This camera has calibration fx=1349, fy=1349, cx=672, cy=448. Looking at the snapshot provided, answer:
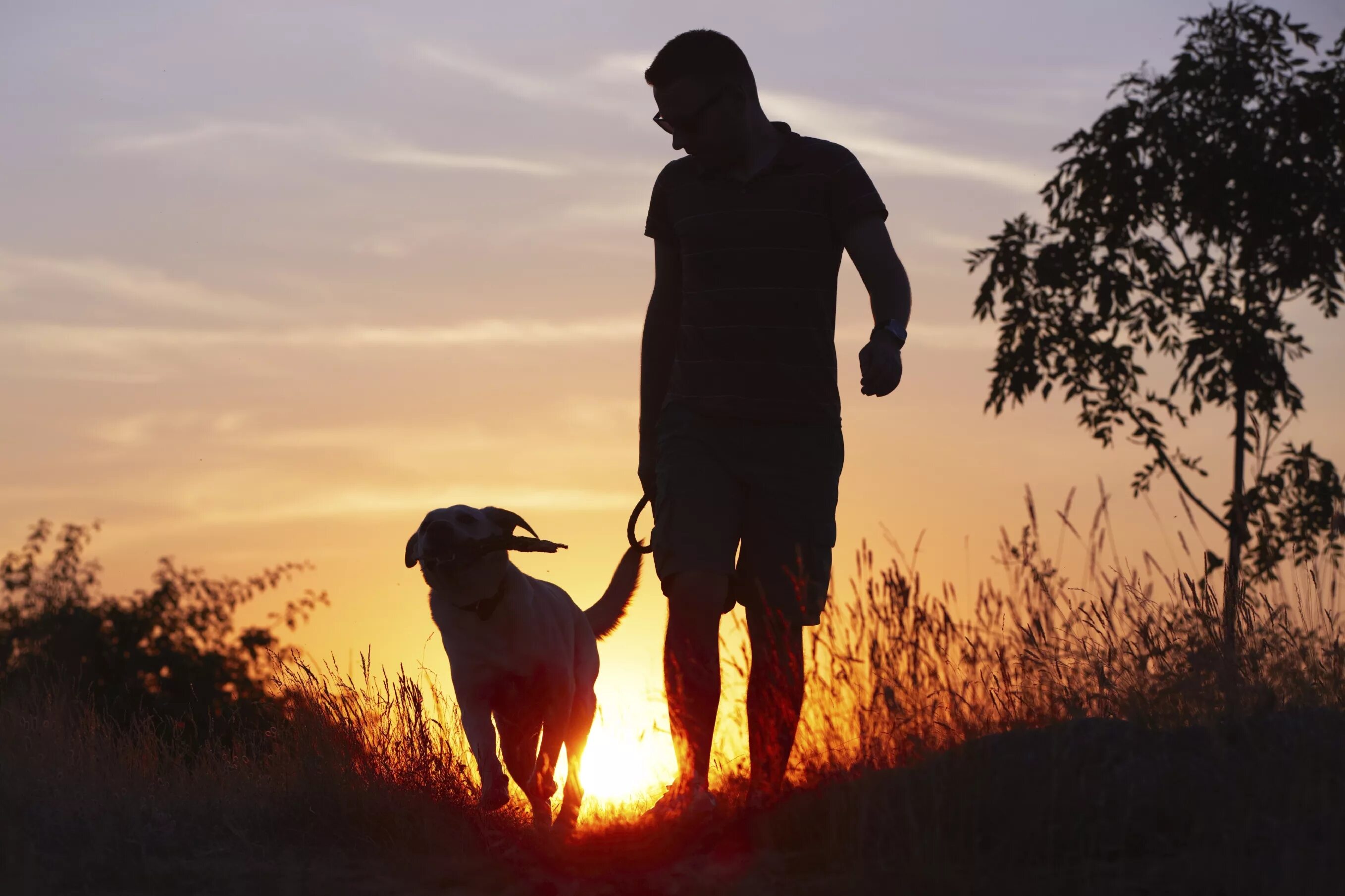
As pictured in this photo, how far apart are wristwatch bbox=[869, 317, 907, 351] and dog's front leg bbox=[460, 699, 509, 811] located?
215 centimetres

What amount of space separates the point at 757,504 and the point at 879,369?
63 centimetres

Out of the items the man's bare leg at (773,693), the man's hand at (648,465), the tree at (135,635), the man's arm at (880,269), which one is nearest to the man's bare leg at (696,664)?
the man's bare leg at (773,693)

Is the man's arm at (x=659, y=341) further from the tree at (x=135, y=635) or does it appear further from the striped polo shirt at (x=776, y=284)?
the tree at (x=135, y=635)

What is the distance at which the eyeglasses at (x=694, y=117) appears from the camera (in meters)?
4.29

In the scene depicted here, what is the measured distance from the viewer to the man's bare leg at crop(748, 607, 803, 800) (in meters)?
4.26

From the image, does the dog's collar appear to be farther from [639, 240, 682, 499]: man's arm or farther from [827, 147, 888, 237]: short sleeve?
[827, 147, 888, 237]: short sleeve

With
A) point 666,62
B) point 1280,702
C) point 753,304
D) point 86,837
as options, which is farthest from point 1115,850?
point 86,837

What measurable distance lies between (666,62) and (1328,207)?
32.2ft

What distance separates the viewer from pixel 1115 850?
3.27 metres

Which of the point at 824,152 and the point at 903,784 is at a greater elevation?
the point at 824,152

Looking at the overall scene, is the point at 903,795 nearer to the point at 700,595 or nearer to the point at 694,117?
the point at 700,595

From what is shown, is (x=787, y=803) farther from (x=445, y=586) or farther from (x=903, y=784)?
(x=445, y=586)

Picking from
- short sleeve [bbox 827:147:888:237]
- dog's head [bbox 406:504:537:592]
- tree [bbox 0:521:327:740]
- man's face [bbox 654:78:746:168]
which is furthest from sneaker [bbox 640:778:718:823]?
tree [bbox 0:521:327:740]

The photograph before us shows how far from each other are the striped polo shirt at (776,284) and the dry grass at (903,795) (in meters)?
0.67
